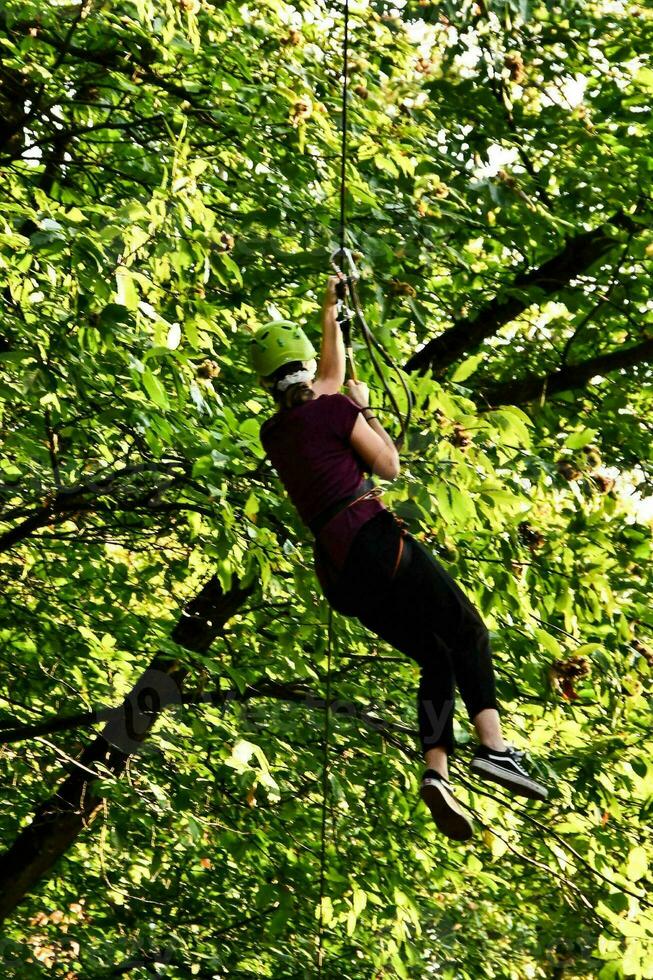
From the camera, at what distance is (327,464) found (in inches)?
157

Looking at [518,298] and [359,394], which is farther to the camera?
[518,298]

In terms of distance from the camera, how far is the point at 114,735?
6273 millimetres

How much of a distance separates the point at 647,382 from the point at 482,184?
2196 millimetres

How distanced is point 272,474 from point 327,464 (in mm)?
1480

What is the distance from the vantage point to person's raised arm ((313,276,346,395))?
13.2ft

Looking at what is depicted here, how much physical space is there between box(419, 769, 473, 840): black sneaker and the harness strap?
0.85 m

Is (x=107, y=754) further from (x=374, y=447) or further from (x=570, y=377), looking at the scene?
(x=374, y=447)

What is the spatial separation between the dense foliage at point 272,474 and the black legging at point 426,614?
186 mm

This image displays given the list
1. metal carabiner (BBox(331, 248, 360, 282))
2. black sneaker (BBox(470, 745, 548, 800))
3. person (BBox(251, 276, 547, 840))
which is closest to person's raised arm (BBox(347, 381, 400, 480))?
person (BBox(251, 276, 547, 840))

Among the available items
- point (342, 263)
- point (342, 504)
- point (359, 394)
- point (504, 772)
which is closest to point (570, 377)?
point (342, 263)

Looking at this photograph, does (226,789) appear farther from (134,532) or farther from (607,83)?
(607,83)

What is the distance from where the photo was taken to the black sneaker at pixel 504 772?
3.80 meters

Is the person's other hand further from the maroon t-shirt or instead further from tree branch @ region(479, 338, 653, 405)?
tree branch @ region(479, 338, 653, 405)

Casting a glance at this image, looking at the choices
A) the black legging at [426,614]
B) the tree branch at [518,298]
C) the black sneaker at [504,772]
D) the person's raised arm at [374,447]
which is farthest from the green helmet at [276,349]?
the tree branch at [518,298]
